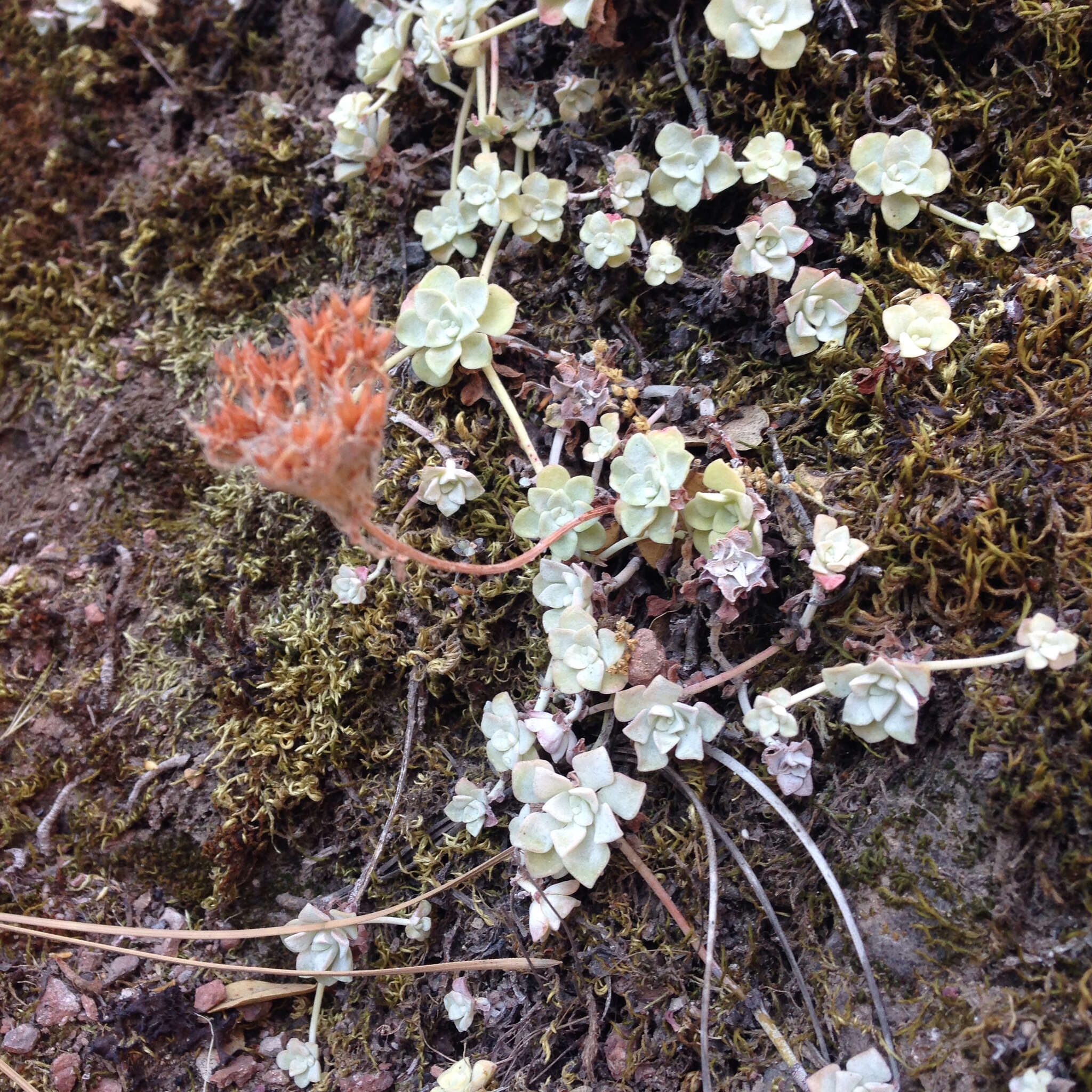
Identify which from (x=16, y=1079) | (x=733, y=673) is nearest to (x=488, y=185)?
(x=733, y=673)

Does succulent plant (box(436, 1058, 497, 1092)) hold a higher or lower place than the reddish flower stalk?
lower

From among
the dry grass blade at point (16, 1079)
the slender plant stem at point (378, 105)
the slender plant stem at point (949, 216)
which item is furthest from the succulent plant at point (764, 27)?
the dry grass blade at point (16, 1079)

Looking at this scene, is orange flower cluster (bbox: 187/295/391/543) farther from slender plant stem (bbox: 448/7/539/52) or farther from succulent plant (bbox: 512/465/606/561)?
slender plant stem (bbox: 448/7/539/52)

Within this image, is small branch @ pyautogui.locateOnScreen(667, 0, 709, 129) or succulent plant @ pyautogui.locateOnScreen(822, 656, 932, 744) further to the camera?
small branch @ pyautogui.locateOnScreen(667, 0, 709, 129)

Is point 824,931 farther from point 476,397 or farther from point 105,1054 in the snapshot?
point 105,1054

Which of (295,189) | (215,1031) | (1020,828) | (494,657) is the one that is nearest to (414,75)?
(295,189)

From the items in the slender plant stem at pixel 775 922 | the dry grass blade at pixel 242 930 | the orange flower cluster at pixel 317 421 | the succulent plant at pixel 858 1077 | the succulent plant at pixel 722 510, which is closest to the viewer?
the orange flower cluster at pixel 317 421

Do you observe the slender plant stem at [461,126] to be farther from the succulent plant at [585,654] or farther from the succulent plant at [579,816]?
the succulent plant at [579,816]

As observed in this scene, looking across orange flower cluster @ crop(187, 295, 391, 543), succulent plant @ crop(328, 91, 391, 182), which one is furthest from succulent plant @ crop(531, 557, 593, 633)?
succulent plant @ crop(328, 91, 391, 182)

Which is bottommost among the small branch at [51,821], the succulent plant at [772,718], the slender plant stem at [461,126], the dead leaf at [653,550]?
the small branch at [51,821]
